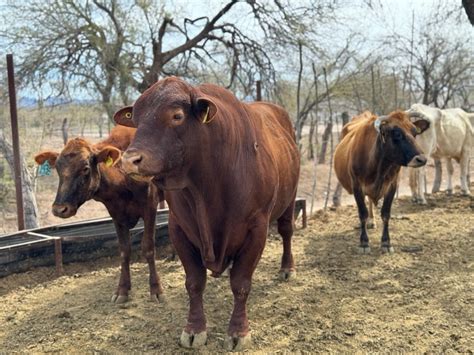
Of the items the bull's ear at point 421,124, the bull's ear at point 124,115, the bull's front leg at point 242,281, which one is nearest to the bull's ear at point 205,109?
the bull's ear at point 124,115

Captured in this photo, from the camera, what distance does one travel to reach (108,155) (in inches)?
157

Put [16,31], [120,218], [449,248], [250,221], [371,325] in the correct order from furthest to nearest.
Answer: [16,31] < [449,248] < [120,218] < [371,325] < [250,221]

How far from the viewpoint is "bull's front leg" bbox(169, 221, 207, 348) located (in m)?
3.31

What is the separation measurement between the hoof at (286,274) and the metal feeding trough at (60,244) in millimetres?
1789

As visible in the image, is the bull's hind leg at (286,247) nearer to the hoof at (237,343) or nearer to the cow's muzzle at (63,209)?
the hoof at (237,343)

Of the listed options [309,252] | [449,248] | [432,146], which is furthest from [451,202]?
[309,252]

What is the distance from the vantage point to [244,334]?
3295mm

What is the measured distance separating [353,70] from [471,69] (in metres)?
6.41

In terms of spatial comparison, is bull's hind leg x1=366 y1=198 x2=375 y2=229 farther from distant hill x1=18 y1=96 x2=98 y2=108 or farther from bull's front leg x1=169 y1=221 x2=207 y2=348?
distant hill x1=18 y1=96 x2=98 y2=108

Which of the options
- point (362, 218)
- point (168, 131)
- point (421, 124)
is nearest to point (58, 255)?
point (168, 131)

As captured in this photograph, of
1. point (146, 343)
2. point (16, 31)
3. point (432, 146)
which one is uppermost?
point (16, 31)

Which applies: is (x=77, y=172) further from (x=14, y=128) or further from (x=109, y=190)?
(x=14, y=128)

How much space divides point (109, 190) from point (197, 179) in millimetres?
1491

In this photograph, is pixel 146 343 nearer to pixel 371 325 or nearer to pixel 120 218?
pixel 120 218
